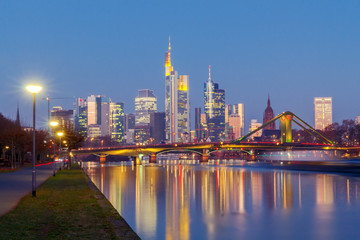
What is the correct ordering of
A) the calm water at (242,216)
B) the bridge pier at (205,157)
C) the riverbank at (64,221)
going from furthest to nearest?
1. the bridge pier at (205,157)
2. the calm water at (242,216)
3. the riverbank at (64,221)

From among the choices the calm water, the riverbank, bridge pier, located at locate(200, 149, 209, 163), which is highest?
the riverbank

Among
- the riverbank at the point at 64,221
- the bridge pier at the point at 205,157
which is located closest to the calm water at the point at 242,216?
the riverbank at the point at 64,221

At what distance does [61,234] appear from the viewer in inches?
575

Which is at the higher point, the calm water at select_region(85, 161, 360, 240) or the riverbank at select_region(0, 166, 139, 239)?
the riverbank at select_region(0, 166, 139, 239)

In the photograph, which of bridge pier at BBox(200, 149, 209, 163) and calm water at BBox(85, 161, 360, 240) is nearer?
calm water at BBox(85, 161, 360, 240)

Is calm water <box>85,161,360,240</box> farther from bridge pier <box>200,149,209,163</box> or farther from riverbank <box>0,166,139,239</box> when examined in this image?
bridge pier <box>200,149,209,163</box>

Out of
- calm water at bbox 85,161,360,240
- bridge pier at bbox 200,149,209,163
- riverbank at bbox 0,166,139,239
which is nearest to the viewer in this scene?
riverbank at bbox 0,166,139,239

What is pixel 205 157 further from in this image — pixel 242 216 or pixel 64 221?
pixel 64 221

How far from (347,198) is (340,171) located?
49579 mm

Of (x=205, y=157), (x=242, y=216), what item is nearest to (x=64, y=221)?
(x=242, y=216)

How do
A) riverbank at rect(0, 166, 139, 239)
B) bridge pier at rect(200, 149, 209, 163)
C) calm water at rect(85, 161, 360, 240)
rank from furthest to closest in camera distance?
1. bridge pier at rect(200, 149, 209, 163)
2. calm water at rect(85, 161, 360, 240)
3. riverbank at rect(0, 166, 139, 239)

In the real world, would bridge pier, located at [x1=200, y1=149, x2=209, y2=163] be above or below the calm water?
below

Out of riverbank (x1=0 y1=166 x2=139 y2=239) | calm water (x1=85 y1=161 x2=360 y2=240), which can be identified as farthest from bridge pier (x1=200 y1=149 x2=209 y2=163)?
riverbank (x1=0 y1=166 x2=139 y2=239)

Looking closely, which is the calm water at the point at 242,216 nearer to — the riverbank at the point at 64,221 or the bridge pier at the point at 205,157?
the riverbank at the point at 64,221
